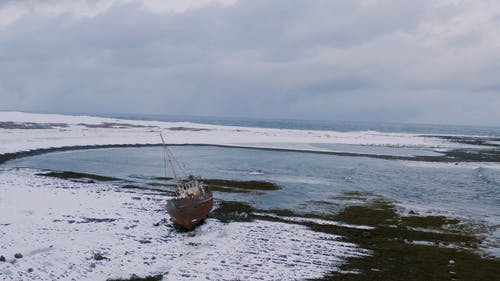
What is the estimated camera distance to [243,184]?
3569 centimetres

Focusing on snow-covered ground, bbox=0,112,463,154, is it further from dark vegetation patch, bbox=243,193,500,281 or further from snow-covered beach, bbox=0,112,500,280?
dark vegetation patch, bbox=243,193,500,281

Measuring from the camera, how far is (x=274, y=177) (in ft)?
134

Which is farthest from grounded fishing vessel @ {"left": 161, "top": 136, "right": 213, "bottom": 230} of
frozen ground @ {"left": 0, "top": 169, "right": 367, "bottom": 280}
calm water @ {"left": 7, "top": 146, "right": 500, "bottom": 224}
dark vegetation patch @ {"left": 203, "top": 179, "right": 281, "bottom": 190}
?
dark vegetation patch @ {"left": 203, "top": 179, "right": 281, "bottom": 190}

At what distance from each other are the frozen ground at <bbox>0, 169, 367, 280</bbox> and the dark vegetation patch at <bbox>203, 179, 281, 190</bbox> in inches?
377

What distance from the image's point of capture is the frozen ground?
15227mm

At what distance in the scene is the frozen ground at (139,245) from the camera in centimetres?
1523

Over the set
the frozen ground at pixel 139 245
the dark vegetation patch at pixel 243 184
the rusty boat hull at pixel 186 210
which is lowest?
the frozen ground at pixel 139 245

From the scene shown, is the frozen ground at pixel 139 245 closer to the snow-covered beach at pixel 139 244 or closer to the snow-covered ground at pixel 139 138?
the snow-covered beach at pixel 139 244

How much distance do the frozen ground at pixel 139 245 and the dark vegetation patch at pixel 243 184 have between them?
31.4ft

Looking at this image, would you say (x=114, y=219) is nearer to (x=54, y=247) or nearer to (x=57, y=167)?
(x=54, y=247)

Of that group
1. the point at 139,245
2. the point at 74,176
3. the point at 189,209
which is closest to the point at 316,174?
the point at 74,176

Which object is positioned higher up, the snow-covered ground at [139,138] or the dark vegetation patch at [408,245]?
the snow-covered ground at [139,138]

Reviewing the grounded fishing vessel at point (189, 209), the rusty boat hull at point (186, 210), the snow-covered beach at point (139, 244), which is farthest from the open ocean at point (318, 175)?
the rusty boat hull at point (186, 210)

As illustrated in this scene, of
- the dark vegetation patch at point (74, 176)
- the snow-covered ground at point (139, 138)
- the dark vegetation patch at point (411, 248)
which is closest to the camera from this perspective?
the dark vegetation patch at point (411, 248)
